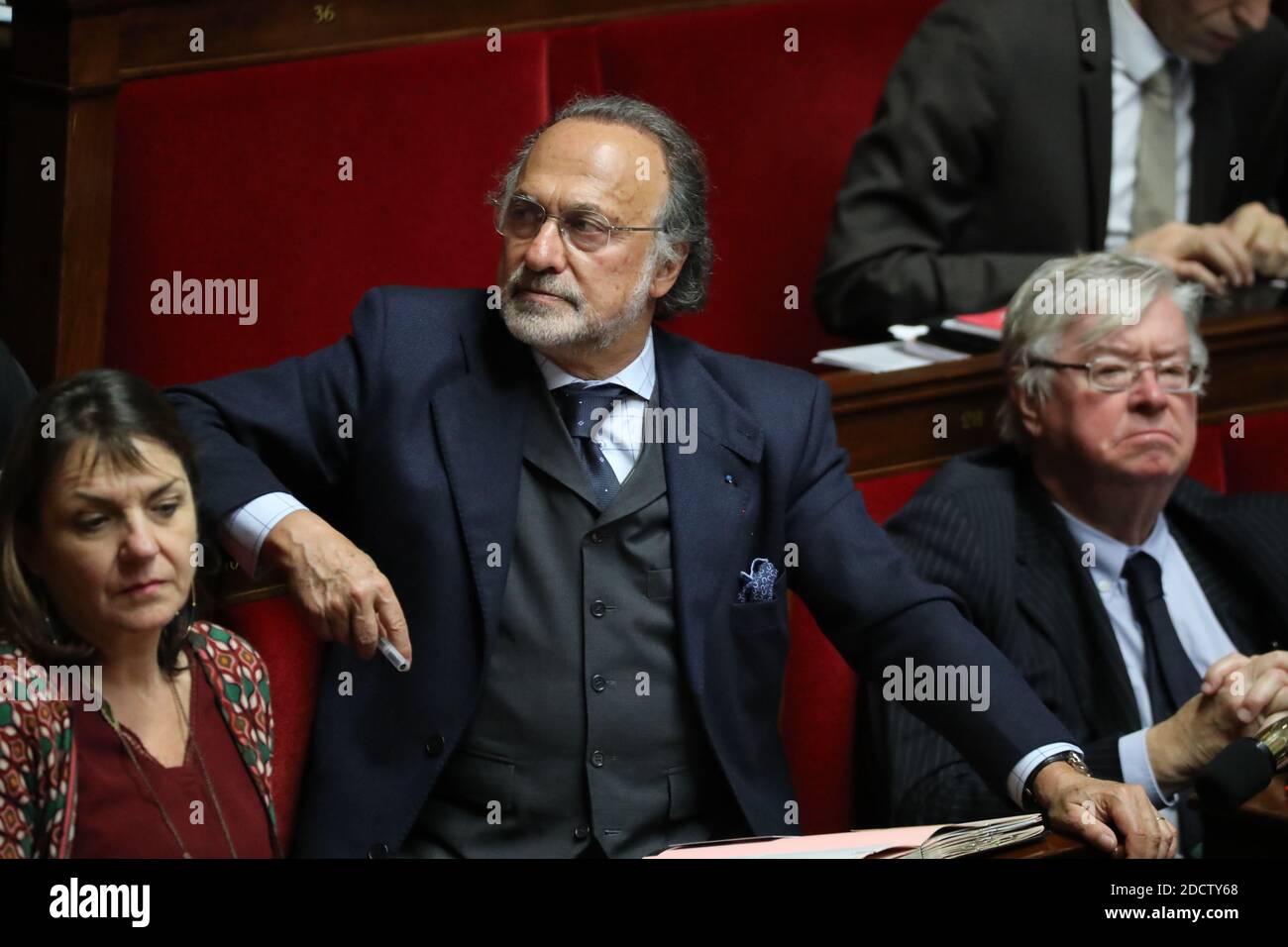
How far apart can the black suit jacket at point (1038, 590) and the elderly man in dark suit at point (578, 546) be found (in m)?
0.11

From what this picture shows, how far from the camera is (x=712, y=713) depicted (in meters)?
1.59

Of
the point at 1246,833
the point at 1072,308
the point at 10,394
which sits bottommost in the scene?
the point at 1246,833

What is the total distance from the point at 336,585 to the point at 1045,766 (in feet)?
2.03

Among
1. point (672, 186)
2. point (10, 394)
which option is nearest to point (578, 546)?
point (672, 186)

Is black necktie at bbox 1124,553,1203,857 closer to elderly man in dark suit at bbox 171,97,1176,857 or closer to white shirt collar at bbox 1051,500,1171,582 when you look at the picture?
white shirt collar at bbox 1051,500,1171,582

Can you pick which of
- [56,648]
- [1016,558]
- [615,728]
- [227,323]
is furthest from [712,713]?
[227,323]

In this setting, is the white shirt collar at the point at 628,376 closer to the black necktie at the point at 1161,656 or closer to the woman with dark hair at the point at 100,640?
the woman with dark hair at the point at 100,640

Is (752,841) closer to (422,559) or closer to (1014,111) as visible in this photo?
(422,559)

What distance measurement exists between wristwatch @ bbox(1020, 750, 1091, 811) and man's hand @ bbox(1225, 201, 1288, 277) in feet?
3.05

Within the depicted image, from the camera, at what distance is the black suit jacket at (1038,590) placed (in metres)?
1.74

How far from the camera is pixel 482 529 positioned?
1.56 meters

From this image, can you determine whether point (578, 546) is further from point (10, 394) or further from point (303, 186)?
point (303, 186)

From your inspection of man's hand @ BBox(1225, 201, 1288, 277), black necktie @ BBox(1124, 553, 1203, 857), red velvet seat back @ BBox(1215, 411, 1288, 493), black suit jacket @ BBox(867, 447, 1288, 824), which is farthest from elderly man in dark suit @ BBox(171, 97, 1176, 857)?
man's hand @ BBox(1225, 201, 1288, 277)
